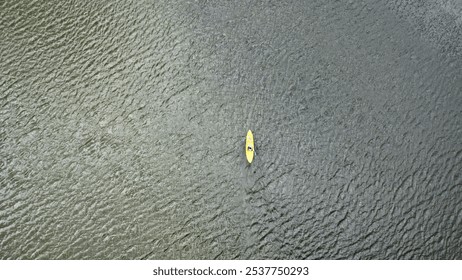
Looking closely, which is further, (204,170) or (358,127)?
(358,127)

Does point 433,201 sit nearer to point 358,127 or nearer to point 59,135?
point 358,127

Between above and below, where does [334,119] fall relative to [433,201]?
above

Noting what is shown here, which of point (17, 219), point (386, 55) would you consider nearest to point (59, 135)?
point (17, 219)
